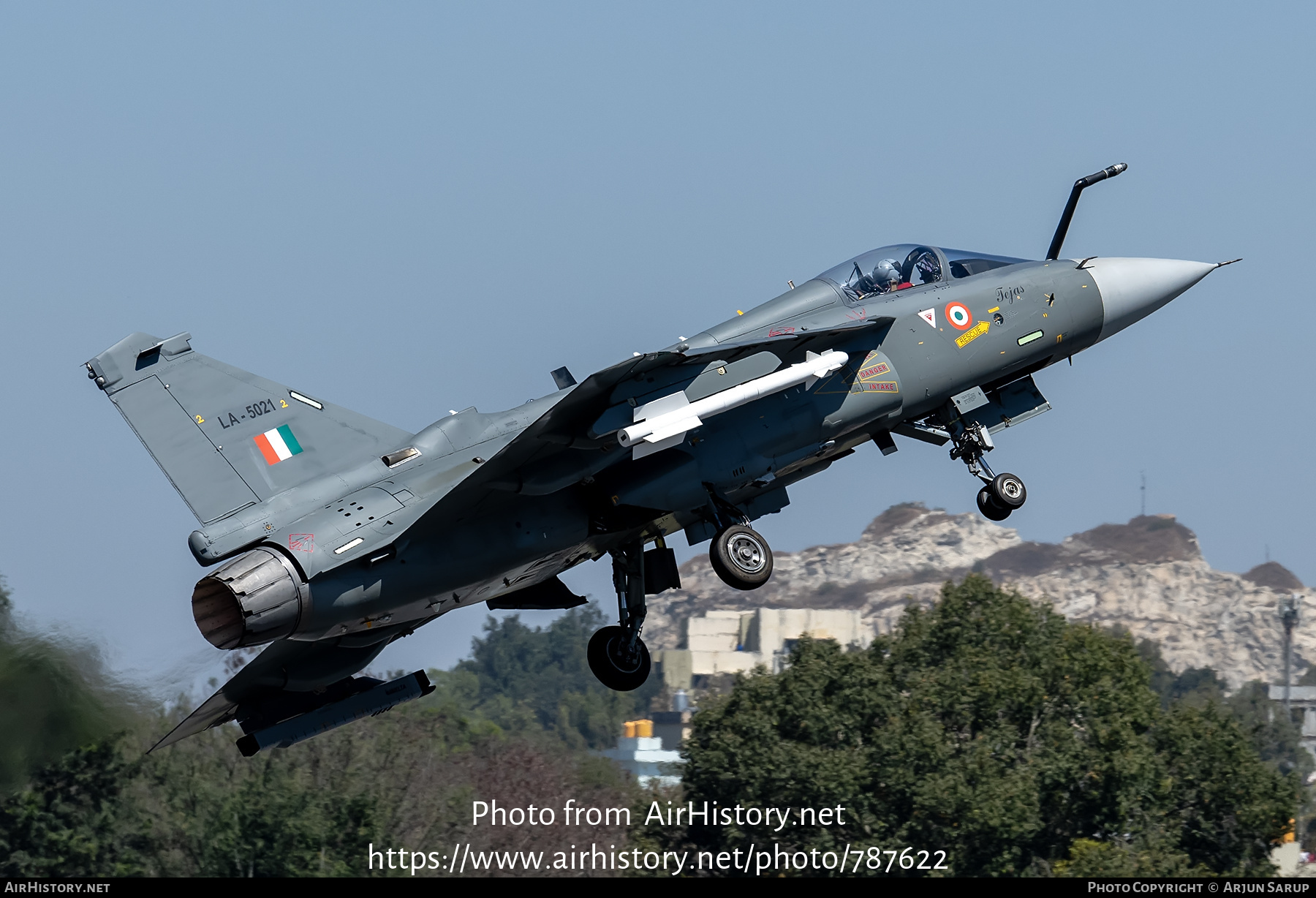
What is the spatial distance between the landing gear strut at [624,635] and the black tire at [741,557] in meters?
1.34

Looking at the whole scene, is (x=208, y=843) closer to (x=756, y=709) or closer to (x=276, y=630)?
(x=756, y=709)

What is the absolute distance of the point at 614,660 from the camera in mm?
16953

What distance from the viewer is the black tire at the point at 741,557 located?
15430 mm

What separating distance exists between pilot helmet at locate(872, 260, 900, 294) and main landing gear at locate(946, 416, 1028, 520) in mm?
1650

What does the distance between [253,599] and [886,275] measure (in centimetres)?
764

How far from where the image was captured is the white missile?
13977 mm

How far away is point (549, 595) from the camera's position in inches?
693

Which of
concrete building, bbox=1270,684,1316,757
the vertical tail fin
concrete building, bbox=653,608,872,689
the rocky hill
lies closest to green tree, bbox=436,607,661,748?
concrete building, bbox=653,608,872,689

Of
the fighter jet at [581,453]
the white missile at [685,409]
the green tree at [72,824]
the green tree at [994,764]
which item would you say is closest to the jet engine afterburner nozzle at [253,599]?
the fighter jet at [581,453]

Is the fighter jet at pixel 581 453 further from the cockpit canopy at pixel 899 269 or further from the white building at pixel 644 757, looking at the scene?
the white building at pixel 644 757

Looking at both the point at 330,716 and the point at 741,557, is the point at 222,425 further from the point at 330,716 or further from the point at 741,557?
the point at 741,557

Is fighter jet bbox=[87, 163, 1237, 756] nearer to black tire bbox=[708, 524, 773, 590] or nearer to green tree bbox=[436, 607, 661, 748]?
black tire bbox=[708, 524, 773, 590]

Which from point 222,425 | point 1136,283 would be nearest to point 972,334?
point 1136,283

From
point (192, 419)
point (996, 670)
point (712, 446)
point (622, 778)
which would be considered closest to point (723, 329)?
point (712, 446)
